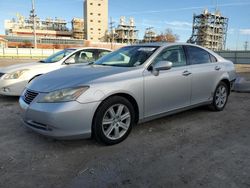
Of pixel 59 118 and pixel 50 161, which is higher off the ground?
pixel 59 118

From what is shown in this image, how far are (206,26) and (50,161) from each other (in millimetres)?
80868

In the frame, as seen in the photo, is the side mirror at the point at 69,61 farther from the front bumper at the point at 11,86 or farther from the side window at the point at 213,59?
the side window at the point at 213,59

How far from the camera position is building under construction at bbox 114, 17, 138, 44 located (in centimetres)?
9906

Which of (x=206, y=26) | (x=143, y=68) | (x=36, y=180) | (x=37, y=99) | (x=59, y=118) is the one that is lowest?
(x=36, y=180)

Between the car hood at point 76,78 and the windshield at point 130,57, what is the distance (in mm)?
317

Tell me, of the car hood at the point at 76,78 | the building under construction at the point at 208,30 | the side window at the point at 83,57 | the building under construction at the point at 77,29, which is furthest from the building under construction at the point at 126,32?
the car hood at the point at 76,78

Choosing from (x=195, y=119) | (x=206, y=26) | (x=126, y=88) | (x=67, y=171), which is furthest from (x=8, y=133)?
(x=206, y=26)

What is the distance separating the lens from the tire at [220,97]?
16.8 feet

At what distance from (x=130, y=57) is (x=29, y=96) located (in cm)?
182

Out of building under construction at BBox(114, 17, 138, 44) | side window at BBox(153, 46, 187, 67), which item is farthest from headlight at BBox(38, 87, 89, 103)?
building under construction at BBox(114, 17, 138, 44)

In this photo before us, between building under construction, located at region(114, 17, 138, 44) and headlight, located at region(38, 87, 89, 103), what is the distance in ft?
321

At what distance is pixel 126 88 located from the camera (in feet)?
11.3

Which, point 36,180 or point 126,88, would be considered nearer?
point 36,180

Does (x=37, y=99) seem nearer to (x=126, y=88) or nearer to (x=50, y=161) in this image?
(x=50, y=161)
